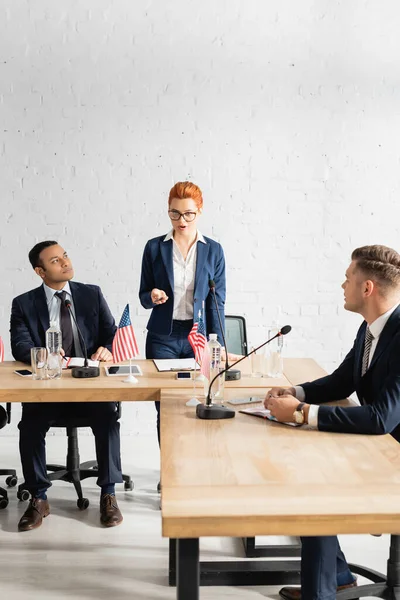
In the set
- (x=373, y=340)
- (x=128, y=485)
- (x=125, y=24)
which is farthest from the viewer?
(x=125, y=24)

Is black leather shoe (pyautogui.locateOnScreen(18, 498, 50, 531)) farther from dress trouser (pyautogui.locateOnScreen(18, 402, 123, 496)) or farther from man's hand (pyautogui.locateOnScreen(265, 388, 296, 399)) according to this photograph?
man's hand (pyautogui.locateOnScreen(265, 388, 296, 399))

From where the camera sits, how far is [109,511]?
3666 millimetres

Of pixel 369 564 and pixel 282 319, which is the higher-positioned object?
pixel 282 319

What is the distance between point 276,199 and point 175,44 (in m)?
1.23

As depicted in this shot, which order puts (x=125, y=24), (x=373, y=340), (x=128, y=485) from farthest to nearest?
1. (x=125, y=24)
2. (x=128, y=485)
3. (x=373, y=340)

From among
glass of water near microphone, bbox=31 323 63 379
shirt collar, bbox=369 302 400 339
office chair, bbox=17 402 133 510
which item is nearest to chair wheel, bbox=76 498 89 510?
office chair, bbox=17 402 133 510

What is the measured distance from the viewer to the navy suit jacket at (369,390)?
7.93ft

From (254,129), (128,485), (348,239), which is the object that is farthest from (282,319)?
(128,485)

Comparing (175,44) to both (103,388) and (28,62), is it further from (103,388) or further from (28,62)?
(103,388)

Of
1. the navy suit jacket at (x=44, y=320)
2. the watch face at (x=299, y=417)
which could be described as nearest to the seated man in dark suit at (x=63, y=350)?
the navy suit jacket at (x=44, y=320)

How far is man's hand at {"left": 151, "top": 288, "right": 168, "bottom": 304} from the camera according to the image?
3.80 m

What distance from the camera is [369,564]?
128 inches

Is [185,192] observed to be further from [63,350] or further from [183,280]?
[63,350]

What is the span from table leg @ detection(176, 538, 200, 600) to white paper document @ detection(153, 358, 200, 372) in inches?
64.9
